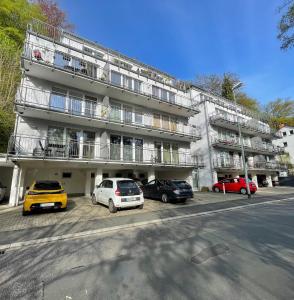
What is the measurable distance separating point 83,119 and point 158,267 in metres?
11.8

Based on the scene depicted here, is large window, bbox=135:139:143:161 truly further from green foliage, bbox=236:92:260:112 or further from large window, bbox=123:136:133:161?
green foliage, bbox=236:92:260:112

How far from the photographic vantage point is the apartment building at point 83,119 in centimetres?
1242

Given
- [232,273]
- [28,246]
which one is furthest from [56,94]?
[232,273]

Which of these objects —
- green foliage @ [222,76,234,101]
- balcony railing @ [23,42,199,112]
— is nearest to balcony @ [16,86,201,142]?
balcony railing @ [23,42,199,112]

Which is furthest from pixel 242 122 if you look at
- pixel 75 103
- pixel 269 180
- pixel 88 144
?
pixel 75 103

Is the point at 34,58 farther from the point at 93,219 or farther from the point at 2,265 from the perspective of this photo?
the point at 2,265

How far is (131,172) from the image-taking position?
19125mm

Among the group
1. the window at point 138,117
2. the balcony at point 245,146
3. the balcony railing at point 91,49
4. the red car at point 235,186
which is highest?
the balcony railing at point 91,49

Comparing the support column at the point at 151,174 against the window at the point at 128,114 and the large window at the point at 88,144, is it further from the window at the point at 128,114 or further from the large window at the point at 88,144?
the large window at the point at 88,144

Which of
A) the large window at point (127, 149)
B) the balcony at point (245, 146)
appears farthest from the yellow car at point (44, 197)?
the balcony at point (245, 146)

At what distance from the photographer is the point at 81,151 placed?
14.0 metres

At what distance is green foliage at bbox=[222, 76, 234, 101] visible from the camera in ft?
109

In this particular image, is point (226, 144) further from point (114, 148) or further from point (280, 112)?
point (280, 112)

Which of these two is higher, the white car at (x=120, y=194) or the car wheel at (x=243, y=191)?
the white car at (x=120, y=194)
